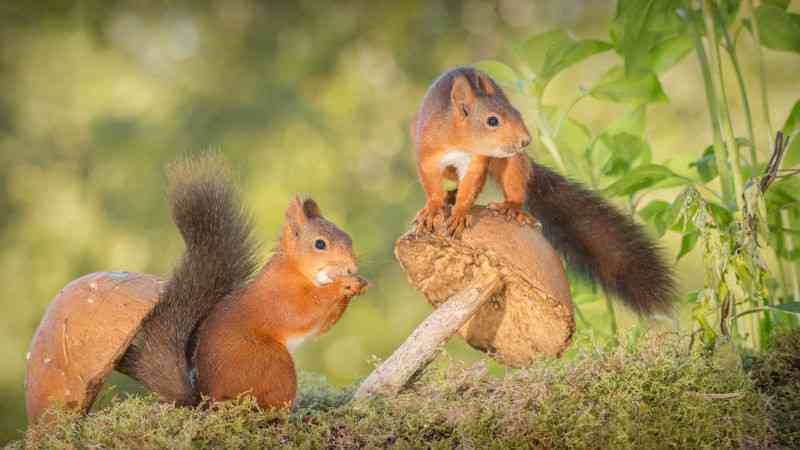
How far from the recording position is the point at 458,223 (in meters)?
1.38

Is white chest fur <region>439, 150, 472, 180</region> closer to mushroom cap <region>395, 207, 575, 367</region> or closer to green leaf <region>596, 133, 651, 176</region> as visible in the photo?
mushroom cap <region>395, 207, 575, 367</region>

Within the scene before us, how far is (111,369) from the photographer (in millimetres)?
1310

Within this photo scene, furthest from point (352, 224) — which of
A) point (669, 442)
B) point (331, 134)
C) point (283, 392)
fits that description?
point (669, 442)

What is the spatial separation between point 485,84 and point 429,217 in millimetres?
250

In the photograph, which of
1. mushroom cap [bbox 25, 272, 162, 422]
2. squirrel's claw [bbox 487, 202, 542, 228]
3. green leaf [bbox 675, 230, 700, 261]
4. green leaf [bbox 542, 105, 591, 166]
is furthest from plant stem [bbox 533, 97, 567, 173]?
mushroom cap [bbox 25, 272, 162, 422]

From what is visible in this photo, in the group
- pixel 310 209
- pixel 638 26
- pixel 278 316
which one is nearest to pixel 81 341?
pixel 278 316

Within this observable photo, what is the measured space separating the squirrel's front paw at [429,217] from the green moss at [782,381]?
0.57 meters

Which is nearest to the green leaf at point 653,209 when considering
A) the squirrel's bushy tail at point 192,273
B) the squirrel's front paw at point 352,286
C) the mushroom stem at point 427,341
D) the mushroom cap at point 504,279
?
the mushroom cap at point 504,279

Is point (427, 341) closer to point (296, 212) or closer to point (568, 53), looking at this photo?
point (296, 212)

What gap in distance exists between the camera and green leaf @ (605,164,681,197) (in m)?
1.64

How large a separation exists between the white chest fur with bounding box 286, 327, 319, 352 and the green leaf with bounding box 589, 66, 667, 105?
3.12 feet

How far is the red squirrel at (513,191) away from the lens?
137 cm

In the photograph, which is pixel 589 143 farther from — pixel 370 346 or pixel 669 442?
pixel 370 346

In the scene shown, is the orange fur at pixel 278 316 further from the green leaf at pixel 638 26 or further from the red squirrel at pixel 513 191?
the green leaf at pixel 638 26
